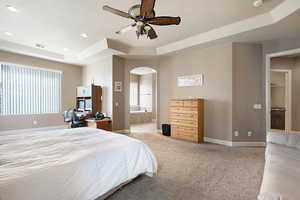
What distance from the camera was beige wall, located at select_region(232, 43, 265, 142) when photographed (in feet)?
13.1

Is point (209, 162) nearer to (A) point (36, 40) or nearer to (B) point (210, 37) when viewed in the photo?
(B) point (210, 37)

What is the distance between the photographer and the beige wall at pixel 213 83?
161 inches

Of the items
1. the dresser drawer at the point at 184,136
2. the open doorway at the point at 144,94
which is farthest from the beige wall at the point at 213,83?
the open doorway at the point at 144,94

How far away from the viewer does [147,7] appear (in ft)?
6.82

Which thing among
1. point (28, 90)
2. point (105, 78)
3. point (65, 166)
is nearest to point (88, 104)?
point (105, 78)

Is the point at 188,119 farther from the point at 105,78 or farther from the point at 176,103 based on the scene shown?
the point at 105,78

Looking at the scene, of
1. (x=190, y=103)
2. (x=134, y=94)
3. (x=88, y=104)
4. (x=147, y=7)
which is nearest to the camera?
(x=147, y=7)

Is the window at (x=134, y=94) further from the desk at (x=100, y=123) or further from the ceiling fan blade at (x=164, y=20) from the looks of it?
the ceiling fan blade at (x=164, y=20)

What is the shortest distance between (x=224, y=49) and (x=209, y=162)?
9.91 ft

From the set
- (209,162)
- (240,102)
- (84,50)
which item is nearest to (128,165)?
(209,162)

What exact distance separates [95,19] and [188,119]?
3491 millimetres

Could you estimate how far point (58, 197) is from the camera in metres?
1.23

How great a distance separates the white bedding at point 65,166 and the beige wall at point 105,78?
322 centimetres

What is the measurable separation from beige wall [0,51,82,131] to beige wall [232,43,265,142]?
6.30 m
